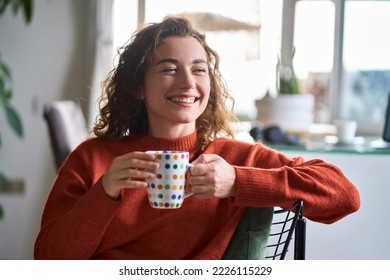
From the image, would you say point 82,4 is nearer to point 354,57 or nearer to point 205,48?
point 354,57

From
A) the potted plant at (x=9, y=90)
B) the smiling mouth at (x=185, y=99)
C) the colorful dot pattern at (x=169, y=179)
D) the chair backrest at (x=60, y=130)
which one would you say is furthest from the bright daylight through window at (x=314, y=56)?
the colorful dot pattern at (x=169, y=179)

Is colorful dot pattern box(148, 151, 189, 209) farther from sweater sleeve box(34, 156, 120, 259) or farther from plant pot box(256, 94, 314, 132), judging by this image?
plant pot box(256, 94, 314, 132)

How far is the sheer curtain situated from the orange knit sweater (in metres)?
1.57

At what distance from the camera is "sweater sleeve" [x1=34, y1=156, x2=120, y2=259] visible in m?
0.74

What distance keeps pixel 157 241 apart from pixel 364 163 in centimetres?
34

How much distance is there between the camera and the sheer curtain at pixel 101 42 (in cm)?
240

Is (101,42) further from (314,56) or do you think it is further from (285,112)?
(285,112)

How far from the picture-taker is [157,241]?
812 millimetres

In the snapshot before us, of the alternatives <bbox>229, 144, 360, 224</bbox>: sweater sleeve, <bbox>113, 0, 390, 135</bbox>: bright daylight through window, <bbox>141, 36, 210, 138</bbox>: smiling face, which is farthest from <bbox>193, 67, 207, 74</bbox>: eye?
<bbox>113, 0, 390, 135</bbox>: bright daylight through window

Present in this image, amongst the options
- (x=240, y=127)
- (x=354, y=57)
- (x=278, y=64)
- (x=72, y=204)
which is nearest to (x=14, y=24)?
(x=278, y=64)

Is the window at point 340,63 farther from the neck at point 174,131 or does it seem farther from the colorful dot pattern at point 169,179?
the colorful dot pattern at point 169,179

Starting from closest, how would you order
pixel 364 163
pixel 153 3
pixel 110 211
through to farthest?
pixel 110 211
pixel 364 163
pixel 153 3

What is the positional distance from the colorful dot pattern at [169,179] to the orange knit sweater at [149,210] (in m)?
0.08

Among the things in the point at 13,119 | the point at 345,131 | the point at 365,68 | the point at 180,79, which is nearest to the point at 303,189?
the point at 180,79
